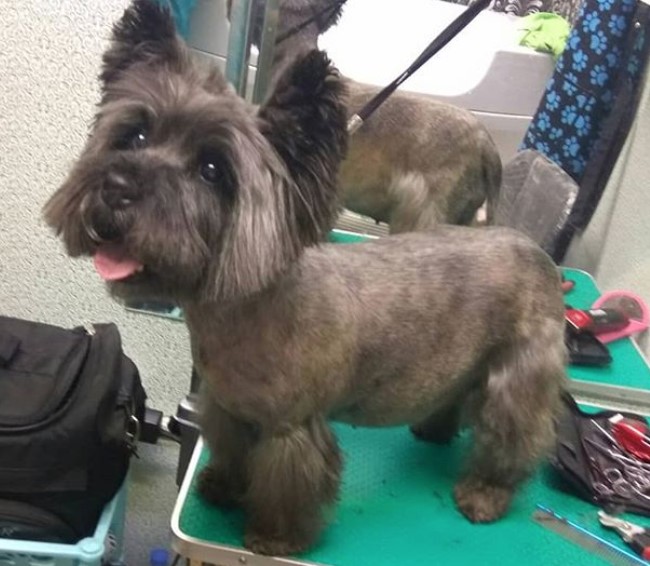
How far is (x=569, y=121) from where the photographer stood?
1.82m

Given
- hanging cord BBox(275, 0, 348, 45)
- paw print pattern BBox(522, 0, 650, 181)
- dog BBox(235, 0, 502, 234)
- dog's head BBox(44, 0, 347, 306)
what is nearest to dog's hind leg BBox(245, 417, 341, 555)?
dog's head BBox(44, 0, 347, 306)

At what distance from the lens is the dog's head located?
89 centimetres

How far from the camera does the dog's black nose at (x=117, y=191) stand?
2.86 ft

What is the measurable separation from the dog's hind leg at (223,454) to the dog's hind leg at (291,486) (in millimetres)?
51

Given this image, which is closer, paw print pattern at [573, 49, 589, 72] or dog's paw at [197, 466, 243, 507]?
dog's paw at [197, 466, 243, 507]

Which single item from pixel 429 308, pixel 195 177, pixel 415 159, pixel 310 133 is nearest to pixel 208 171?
pixel 195 177

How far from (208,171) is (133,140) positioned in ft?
0.33

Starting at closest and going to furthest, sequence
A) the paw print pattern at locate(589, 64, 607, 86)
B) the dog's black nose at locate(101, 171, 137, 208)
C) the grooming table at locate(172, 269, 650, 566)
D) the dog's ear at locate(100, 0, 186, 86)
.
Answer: the dog's black nose at locate(101, 171, 137, 208)
the dog's ear at locate(100, 0, 186, 86)
the grooming table at locate(172, 269, 650, 566)
the paw print pattern at locate(589, 64, 607, 86)

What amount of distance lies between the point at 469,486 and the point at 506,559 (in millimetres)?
129

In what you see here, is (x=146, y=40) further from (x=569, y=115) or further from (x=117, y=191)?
(x=569, y=115)

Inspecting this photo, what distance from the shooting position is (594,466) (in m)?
1.48

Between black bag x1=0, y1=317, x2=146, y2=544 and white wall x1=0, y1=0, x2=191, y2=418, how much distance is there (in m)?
0.39

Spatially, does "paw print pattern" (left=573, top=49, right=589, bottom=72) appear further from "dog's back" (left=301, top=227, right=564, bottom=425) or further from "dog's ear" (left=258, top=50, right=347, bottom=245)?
"dog's ear" (left=258, top=50, right=347, bottom=245)

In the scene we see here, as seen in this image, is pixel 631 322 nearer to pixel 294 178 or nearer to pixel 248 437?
pixel 248 437
